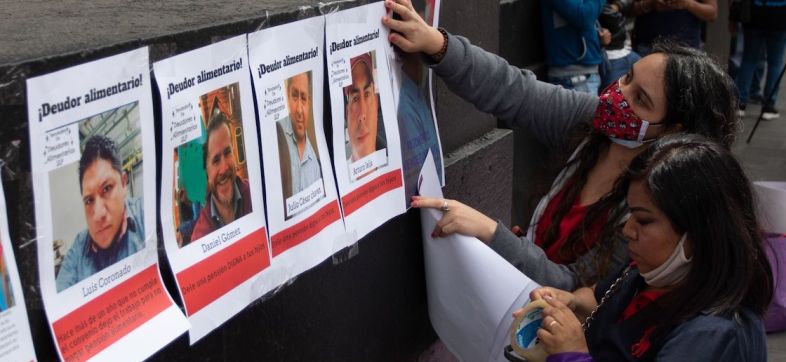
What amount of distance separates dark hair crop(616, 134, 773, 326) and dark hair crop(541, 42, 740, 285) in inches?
16.6

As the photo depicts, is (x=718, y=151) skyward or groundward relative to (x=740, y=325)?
skyward

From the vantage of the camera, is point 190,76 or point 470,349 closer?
point 190,76

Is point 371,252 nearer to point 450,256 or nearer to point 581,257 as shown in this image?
point 450,256

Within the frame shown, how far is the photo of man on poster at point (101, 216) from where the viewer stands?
5.24ft

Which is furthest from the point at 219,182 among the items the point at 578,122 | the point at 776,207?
the point at 776,207

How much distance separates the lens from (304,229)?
7.36 ft

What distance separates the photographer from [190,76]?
181 cm

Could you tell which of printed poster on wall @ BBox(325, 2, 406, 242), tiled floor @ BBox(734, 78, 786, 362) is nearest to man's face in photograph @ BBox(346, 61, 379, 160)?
printed poster on wall @ BBox(325, 2, 406, 242)

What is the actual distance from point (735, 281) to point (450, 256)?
34.2 inches

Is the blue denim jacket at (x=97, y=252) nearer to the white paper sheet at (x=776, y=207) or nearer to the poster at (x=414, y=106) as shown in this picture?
the poster at (x=414, y=106)

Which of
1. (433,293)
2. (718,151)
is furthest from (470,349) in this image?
(718,151)

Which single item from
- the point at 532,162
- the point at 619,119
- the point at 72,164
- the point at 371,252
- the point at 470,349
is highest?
the point at 72,164

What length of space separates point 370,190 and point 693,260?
2.85 feet

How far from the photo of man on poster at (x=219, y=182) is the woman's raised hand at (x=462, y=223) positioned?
2.46 ft
